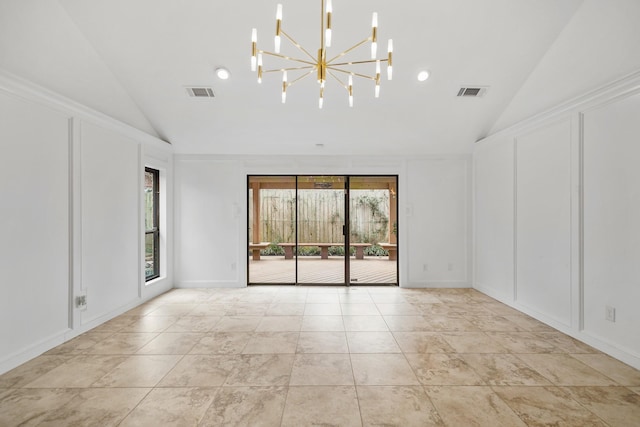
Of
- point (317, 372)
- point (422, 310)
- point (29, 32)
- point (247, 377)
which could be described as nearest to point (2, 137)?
point (29, 32)

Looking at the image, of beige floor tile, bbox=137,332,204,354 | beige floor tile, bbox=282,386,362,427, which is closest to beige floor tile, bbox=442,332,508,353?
beige floor tile, bbox=282,386,362,427

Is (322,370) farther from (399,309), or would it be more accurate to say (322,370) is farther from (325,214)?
(325,214)

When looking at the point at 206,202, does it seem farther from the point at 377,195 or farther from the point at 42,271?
the point at 377,195

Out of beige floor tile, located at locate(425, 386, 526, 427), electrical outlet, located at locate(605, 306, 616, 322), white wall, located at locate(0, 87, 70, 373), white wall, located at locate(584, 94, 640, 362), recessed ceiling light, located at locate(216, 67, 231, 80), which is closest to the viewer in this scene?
beige floor tile, located at locate(425, 386, 526, 427)

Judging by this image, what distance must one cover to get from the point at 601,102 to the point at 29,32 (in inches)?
206

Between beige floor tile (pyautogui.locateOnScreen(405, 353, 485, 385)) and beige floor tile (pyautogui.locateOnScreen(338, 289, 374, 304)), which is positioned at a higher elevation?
beige floor tile (pyautogui.locateOnScreen(338, 289, 374, 304))

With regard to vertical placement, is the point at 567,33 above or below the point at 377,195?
above

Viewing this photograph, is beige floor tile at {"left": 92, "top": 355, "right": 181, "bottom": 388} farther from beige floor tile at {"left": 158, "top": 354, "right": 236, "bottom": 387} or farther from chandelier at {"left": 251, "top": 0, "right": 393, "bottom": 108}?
chandelier at {"left": 251, "top": 0, "right": 393, "bottom": 108}

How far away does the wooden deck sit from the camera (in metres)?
5.71

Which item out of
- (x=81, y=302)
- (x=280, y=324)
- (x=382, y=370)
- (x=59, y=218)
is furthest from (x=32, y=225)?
(x=382, y=370)

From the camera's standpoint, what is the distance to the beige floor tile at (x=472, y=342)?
2.99 metres

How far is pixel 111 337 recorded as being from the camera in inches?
130

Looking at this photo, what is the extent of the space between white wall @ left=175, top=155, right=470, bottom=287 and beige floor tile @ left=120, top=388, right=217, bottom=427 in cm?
322

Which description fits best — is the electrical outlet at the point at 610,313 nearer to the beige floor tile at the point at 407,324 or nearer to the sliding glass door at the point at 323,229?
the beige floor tile at the point at 407,324
